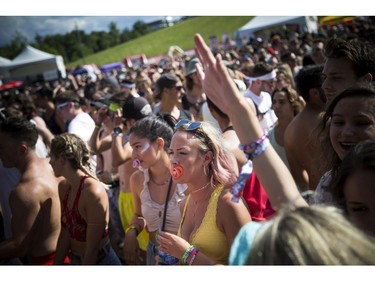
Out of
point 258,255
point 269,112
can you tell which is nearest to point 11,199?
point 258,255

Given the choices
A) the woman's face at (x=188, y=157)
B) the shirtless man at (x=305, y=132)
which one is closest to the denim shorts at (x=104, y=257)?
the woman's face at (x=188, y=157)

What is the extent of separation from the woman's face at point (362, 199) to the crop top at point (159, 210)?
1.34m

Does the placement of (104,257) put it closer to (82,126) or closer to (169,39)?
(82,126)

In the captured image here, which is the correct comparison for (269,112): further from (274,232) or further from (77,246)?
(274,232)

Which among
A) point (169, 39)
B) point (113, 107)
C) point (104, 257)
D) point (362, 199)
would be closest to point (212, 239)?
point (362, 199)

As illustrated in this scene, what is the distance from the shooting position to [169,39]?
33312mm

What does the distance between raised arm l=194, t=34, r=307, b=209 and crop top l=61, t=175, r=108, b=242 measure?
1.80 metres

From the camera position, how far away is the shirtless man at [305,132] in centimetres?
298

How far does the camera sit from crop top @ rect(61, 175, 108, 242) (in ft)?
9.23

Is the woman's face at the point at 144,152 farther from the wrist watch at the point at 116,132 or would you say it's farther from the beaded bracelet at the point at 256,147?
the beaded bracelet at the point at 256,147

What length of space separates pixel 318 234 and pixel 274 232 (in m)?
0.11

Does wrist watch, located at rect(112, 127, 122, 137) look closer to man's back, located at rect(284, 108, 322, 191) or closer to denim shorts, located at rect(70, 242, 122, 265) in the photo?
denim shorts, located at rect(70, 242, 122, 265)

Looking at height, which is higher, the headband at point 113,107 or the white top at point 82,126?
the headband at point 113,107

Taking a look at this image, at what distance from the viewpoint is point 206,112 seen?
4184 millimetres
